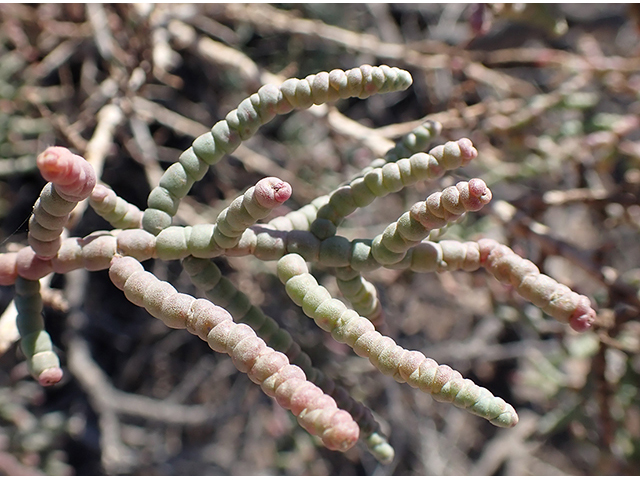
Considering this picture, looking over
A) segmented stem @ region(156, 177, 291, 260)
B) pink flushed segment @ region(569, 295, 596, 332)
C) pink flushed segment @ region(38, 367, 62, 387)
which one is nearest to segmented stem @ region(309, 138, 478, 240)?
segmented stem @ region(156, 177, 291, 260)

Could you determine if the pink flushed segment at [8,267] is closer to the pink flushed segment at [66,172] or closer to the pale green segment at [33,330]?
the pale green segment at [33,330]

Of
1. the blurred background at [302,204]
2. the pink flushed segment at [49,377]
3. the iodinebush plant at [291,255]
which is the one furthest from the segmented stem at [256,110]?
the blurred background at [302,204]

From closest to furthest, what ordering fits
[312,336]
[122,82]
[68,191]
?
[68,191], [122,82], [312,336]

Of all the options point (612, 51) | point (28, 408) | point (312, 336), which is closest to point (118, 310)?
point (28, 408)

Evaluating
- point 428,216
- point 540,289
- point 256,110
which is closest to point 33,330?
point 256,110

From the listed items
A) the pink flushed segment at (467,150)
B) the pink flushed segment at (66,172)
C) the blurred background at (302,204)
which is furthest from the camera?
the blurred background at (302,204)

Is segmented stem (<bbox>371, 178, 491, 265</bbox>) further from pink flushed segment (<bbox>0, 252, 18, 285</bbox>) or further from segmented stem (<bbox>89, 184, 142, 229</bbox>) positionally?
pink flushed segment (<bbox>0, 252, 18, 285</bbox>)

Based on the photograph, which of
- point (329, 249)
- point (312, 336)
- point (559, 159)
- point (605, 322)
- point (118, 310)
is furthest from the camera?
point (118, 310)

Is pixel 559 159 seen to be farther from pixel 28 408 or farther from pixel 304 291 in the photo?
pixel 28 408
